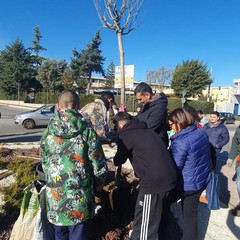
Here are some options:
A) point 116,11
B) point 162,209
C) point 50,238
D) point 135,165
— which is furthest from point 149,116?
point 116,11

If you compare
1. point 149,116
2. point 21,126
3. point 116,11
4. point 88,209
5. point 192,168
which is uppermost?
point 116,11

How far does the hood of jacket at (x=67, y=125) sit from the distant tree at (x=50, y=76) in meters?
43.2

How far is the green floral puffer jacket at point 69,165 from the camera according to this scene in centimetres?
230

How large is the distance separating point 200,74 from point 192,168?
157 feet

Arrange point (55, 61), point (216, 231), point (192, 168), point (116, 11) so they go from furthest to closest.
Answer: point (55, 61), point (116, 11), point (216, 231), point (192, 168)

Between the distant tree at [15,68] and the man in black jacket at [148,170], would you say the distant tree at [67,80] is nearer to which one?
the distant tree at [15,68]

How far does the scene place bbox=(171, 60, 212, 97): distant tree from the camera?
47938 mm

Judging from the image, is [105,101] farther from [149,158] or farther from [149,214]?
[149,214]

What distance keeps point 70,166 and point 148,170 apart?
0.81 metres

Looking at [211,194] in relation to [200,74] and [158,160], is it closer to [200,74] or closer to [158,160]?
[158,160]

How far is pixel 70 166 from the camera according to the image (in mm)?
2305

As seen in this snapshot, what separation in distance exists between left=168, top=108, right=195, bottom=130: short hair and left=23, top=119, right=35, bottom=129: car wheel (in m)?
13.3

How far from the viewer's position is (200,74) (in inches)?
1893

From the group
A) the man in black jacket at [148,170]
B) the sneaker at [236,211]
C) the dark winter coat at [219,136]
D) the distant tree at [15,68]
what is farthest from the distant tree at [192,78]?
the man in black jacket at [148,170]
